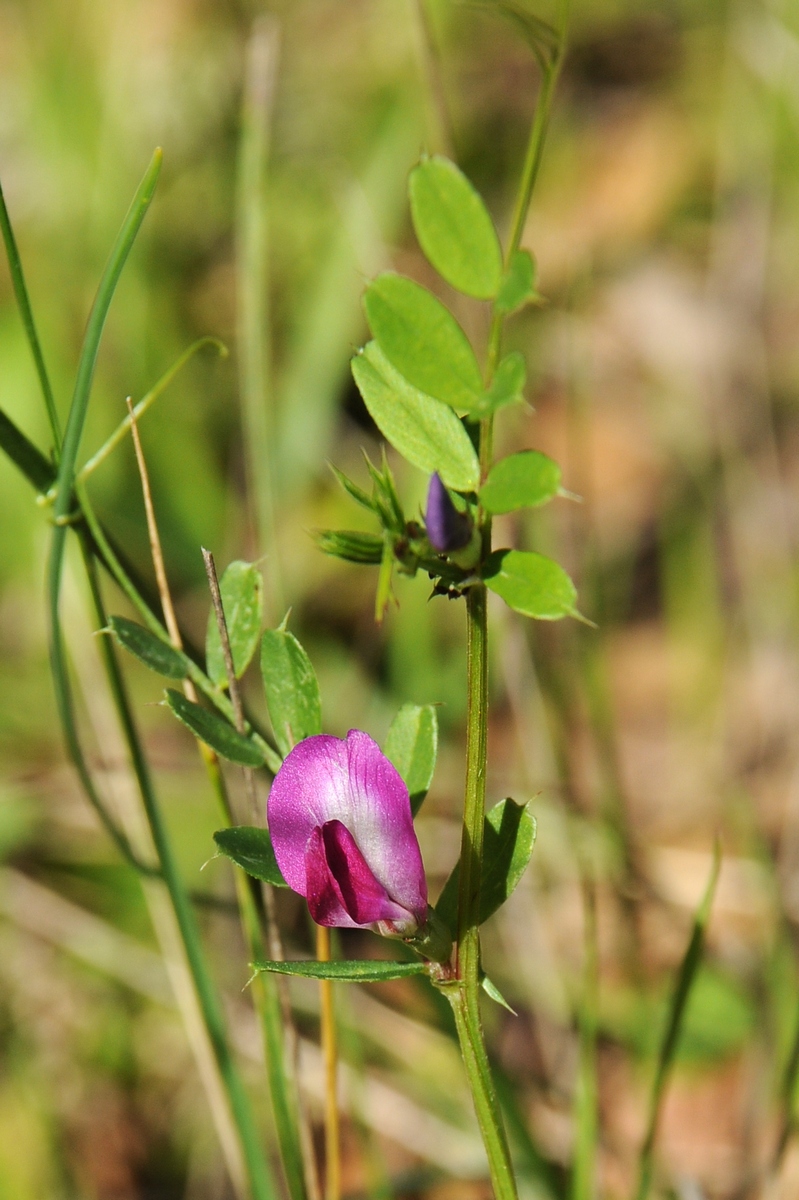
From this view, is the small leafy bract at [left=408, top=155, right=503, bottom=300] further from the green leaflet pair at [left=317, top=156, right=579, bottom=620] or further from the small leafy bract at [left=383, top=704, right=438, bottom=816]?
the small leafy bract at [left=383, top=704, right=438, bottom=816]

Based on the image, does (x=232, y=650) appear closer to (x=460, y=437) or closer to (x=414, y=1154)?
(x=460, y=437)

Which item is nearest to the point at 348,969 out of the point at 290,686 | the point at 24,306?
the point at 290,686

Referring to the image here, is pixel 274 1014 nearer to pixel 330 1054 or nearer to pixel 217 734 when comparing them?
pixel 330 1054

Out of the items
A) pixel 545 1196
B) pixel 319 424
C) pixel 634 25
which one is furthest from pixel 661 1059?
pixel 634 25

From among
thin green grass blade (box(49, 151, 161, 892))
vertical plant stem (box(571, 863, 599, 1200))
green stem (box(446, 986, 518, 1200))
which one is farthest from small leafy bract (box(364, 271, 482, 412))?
vertical plant stem (box(571, 863, 599, 1200))

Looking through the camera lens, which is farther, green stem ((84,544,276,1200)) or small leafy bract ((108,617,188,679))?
green stem ((84,544,276,1200))

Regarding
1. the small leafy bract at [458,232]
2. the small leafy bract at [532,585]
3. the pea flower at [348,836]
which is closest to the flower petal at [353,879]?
the pea flower at [348,836]
